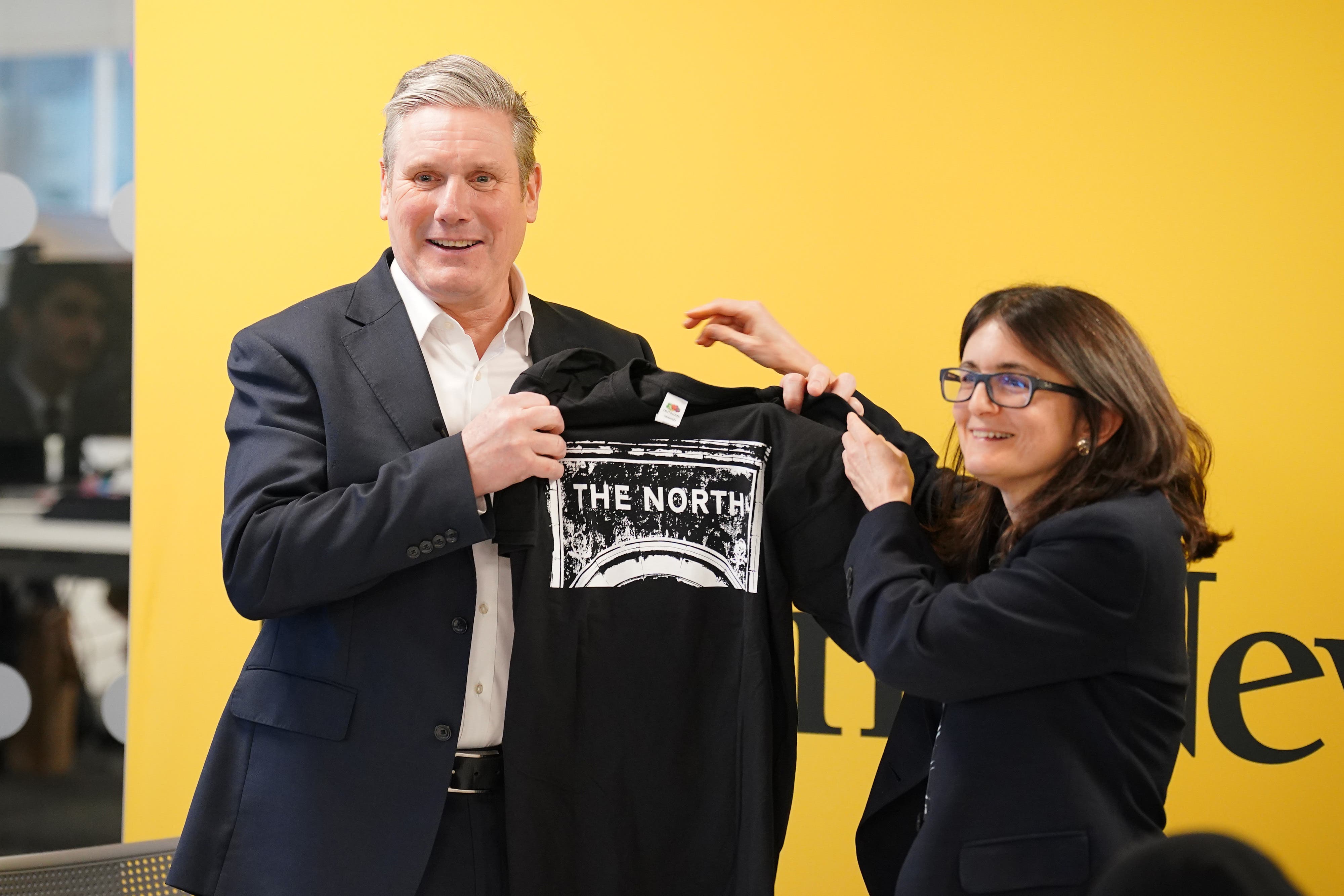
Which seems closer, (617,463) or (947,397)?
(947,397)

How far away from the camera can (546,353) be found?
1902 mm

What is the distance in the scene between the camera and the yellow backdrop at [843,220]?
2438mm

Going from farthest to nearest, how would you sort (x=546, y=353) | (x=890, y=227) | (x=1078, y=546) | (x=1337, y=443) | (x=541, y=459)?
(x=890, y=227), (x=1337, y=443), (x=546, y=353), (x=541, y=459), (x=1078, y=546)

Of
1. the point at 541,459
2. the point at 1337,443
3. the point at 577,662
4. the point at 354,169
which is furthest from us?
the point at 354,169

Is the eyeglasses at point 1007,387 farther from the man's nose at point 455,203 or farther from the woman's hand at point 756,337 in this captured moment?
the man's nose at point 455,203

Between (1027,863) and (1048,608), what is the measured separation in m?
0.32

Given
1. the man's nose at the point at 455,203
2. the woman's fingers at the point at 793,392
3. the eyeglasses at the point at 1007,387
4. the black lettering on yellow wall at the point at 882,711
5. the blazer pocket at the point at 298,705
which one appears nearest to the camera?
the eyeglasses at the point at 1007,387

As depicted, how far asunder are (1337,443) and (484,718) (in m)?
1.88

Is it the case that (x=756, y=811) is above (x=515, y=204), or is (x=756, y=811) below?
below

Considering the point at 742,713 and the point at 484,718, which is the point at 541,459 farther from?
the point at 742,713

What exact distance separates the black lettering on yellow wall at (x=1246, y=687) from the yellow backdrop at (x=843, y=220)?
18 mm

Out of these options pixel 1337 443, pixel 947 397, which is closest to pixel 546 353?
pixel 947 397

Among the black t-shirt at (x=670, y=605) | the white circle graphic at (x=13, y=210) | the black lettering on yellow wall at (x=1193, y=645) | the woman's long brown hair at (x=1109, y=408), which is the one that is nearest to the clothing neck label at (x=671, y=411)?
the black t-shirt at (x=670, y=605)

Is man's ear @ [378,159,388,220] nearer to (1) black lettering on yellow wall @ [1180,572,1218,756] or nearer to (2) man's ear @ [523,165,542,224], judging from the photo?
(2) man's ear @ [523,165,542,224]
